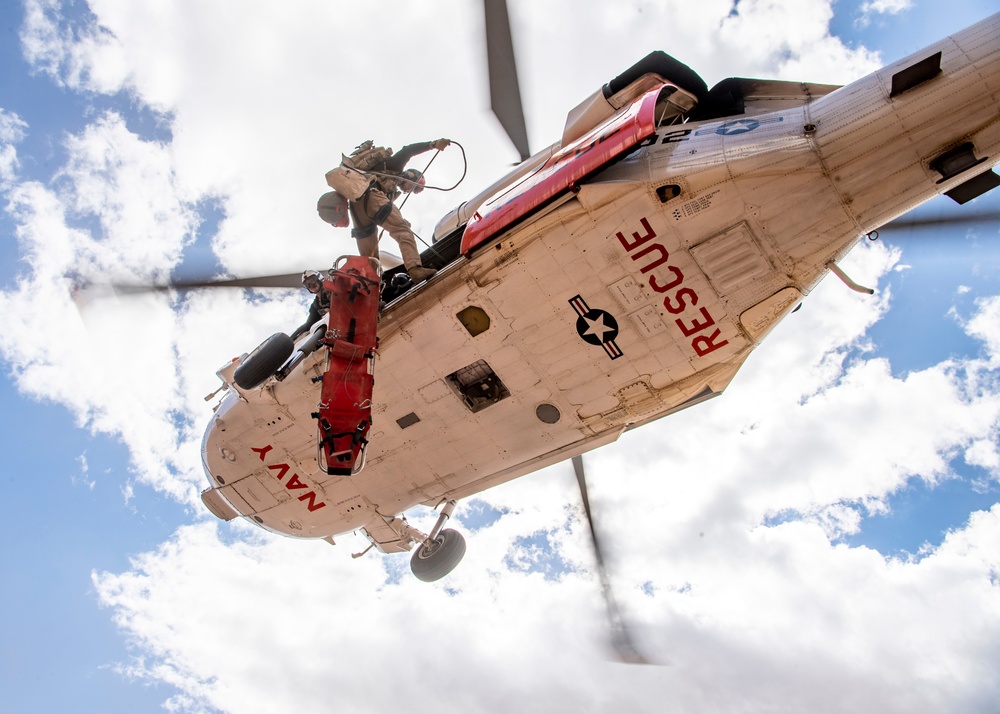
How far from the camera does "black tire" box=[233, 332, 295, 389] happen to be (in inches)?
455

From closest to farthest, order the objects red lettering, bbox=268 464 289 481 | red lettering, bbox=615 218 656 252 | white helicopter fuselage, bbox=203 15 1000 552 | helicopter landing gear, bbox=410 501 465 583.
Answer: white helicopter fuselage, bbox=203 15 1000 552 < red lettering, bbox=615 218 656 252 < red lettering, bbox=268 464 289 481 < helicopter landing gear, bbox=410 501 465 583

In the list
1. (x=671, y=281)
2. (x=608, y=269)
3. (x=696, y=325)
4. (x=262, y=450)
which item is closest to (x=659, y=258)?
(x=671, y=281)

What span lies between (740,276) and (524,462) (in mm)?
5319

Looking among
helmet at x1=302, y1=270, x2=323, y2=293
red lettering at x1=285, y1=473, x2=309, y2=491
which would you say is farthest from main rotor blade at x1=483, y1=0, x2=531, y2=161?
red lettering at x1=285, y1=473, x2=309, y2=491

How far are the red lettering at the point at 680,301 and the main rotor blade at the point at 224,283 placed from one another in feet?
22.3

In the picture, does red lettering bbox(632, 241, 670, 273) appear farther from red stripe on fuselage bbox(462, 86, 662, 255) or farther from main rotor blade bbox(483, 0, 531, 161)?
main rotor blade bbox(483, 0, 531, 161)

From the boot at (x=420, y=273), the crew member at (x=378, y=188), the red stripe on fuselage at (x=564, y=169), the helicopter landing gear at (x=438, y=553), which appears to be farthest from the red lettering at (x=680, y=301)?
the helicopter landing gear at (x=438, y=553)

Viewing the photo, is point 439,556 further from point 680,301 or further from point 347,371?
point 680,301

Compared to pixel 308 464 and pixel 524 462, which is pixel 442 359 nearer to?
pixel 524 462

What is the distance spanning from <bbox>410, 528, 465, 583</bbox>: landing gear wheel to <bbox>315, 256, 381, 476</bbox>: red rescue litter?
464 centimetres

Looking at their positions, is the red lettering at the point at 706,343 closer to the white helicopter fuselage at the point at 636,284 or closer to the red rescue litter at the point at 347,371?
the white helicopter fuselage at the point at 636,284

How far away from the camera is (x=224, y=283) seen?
13438 mm

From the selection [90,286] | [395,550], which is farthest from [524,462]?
[90,286]

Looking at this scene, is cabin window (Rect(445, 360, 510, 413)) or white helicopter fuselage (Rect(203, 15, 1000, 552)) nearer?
white helicopter fuselage (Rect(203, 15, 1000, 552))
